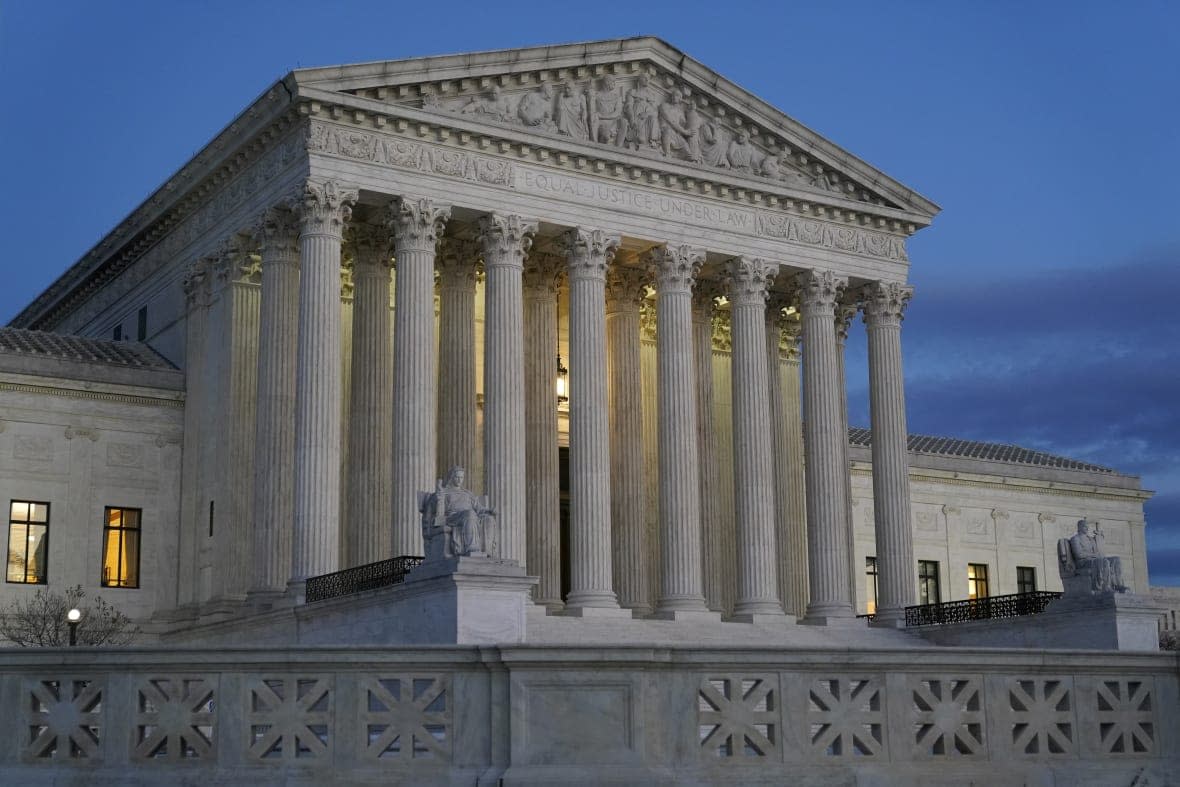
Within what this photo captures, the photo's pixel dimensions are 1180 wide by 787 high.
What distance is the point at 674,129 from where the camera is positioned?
49094 millimetres

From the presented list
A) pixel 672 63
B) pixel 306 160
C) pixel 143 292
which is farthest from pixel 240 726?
pixel 143 292

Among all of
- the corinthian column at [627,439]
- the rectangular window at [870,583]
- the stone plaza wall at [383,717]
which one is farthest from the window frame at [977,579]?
the stone plaza wall at [383,717]

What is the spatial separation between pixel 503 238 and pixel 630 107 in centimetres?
651

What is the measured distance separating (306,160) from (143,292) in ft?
47.2

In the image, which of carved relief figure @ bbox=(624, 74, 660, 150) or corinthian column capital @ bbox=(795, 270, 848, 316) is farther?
corinthian column capital @ bbox=(795, 270, 848, 316)

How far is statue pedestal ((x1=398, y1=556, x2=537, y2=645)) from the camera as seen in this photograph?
1350 inches

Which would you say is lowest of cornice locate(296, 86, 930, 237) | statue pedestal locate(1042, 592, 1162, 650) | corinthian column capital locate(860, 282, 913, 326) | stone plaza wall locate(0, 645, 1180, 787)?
stone plaza wall locate(0, 645, 1180, 787)

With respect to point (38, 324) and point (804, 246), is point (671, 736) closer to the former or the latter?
point (804, 246)

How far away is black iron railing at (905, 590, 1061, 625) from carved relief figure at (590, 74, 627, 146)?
17028mm

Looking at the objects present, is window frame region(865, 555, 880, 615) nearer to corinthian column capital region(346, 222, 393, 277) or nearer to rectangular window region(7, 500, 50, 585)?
corinthian column capital region(346, 222, 393, 277)

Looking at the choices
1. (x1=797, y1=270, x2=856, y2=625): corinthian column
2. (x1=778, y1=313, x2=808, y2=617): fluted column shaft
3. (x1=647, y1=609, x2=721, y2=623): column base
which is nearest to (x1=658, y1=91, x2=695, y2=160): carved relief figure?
(x1=797, y1=270, x2=856, y2=625): corinthian column

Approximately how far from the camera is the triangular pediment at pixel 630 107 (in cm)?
4388

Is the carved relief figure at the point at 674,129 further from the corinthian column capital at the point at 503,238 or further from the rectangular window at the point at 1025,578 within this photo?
the rectangular window at the point at 1025,578

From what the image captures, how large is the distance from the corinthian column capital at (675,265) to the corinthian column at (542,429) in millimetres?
2986
